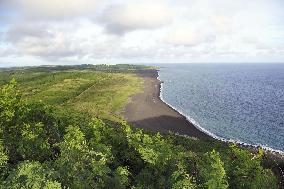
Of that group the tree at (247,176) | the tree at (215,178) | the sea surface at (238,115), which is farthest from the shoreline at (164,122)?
the tree at (215,178)

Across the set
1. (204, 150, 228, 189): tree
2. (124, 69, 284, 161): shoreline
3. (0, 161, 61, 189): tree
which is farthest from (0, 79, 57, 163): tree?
(124, 69, 284, 161): shoreline

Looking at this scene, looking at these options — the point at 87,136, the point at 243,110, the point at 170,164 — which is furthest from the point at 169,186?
the point at 243,110

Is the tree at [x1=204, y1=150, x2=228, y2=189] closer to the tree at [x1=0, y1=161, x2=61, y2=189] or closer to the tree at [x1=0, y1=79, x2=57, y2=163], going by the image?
the tree at [x1=0, y1=161, x2=61, y2=189]

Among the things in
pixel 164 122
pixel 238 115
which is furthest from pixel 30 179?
pixel 238 115

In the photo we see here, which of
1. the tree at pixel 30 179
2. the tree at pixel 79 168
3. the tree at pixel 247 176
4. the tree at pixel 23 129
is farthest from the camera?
the tree at pixel 23 129

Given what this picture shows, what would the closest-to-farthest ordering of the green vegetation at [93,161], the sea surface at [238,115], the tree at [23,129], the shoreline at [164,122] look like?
1. the green vegetation at [93,161]
2. the tree at [23,129]
3. the shoreline at [164,122]
4. the sea surface at [238,115]

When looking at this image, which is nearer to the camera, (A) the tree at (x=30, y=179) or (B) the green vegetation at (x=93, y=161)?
(A) the tree at (x=30, y=179)

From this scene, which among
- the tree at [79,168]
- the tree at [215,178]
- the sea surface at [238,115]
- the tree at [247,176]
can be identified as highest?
the tree at [79,168]

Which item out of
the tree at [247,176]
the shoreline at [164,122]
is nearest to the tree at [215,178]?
the tree at [247,176]

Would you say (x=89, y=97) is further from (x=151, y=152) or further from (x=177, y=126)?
(x=151, y=152)

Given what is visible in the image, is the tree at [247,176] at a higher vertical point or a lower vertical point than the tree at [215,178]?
lower

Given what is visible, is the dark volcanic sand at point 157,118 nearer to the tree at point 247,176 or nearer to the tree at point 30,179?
the tree at point 247,176

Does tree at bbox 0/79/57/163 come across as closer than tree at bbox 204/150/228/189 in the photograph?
No
